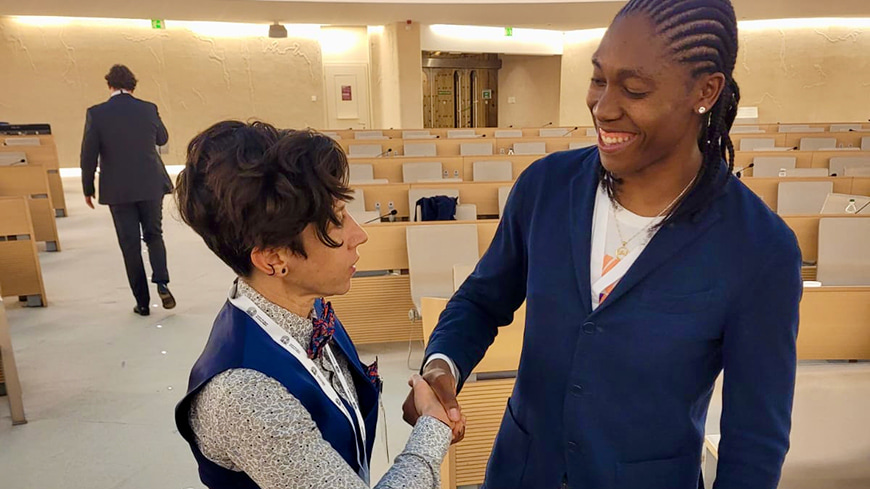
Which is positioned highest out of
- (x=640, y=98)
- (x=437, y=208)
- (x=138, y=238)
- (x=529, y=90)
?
(x=529, y=90)

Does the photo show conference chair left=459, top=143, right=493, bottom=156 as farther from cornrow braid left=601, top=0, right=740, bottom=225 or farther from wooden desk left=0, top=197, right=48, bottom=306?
cornrow braid left=601, top=0, right=740, bottom=225

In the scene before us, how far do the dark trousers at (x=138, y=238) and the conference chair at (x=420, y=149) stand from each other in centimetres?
408

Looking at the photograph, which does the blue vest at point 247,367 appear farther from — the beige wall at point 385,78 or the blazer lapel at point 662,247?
the beige wall at point 385,78

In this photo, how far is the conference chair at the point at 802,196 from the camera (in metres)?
4.47

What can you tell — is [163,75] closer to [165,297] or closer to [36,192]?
[36,192]

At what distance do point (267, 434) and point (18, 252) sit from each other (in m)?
4.34

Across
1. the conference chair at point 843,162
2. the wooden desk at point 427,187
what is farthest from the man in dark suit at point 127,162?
the conference chair at point 843,162

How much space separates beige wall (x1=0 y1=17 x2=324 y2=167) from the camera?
11867 millimetres

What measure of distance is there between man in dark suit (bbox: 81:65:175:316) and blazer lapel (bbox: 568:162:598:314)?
3391 mm

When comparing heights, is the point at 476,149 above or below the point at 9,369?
above

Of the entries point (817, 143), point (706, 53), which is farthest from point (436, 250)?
point (817, 143)

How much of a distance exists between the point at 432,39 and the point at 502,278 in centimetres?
1309

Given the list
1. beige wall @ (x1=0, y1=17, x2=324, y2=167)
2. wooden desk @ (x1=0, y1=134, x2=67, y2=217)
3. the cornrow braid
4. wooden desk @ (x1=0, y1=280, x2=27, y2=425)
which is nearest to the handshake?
the cornrow braid

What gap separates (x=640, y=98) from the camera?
2.46ft
